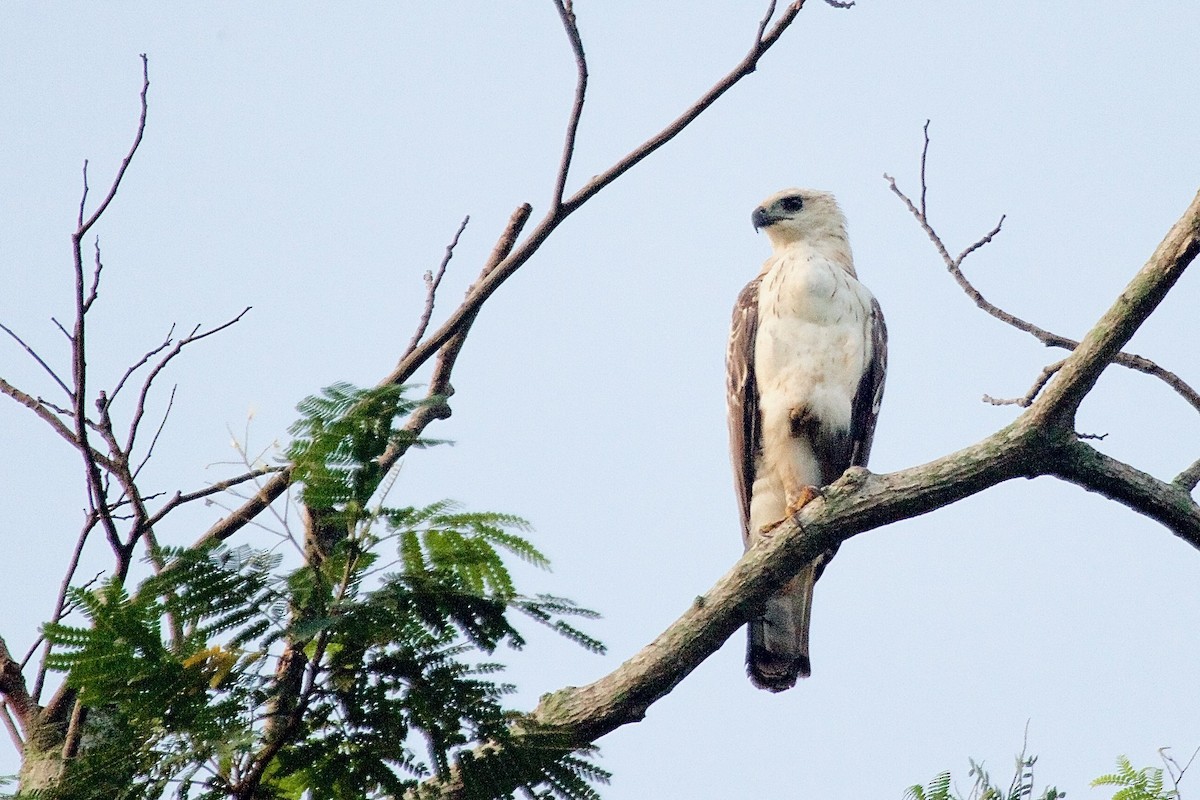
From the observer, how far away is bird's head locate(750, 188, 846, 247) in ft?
23.2

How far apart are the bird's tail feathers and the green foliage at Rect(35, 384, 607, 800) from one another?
2593 millimetres

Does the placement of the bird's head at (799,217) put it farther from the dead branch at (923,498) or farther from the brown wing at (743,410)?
the dead branch at (923,498)

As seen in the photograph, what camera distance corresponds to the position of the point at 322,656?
3.05 m

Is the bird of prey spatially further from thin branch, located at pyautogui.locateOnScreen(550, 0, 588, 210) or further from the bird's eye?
thin branch, located at pyautogui.locateOnScreen(550, 0, 588, 210)

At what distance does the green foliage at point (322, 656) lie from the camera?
288 cm

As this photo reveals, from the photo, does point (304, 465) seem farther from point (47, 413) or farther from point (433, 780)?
point (47, 413)

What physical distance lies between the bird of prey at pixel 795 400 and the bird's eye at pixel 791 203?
0.74 m

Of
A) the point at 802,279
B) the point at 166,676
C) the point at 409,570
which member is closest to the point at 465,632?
the point at 409,570

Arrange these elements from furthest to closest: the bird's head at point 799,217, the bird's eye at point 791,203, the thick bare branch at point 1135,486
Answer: the bird's eye at point 791,203 < the bird's head at point 799,217 < the thick bare branch at point 1135,486

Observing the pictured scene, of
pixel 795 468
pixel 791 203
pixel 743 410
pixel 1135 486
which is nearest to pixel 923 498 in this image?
pixel 1135 486

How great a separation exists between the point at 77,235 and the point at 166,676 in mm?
1522

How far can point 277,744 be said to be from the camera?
2959 mm

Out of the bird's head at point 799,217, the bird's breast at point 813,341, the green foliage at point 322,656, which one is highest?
the bird's head at point 799,217

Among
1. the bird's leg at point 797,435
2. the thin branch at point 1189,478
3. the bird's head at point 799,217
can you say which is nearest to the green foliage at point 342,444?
the thin branch at point 1189,478
